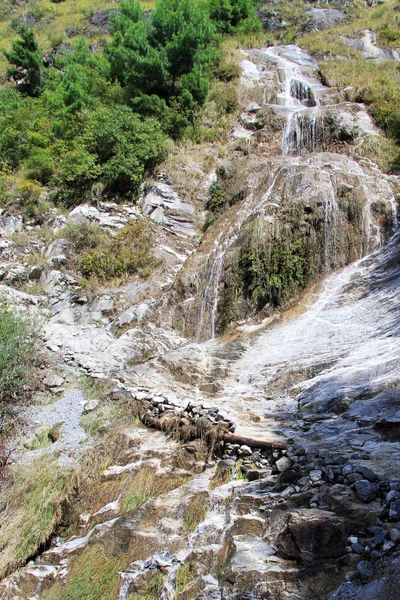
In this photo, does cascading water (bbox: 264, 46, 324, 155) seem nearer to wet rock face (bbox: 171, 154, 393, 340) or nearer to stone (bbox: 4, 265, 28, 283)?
wet rock face (bbox: 171, 154, 393, 340)

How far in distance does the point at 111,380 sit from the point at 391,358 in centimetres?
434

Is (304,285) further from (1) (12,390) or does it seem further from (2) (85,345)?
→ (1) (12,390)

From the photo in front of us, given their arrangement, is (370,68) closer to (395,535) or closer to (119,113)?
(119,113)

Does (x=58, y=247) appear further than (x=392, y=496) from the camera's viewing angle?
Yes

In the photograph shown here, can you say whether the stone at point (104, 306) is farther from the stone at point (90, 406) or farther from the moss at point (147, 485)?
the moss at point (147, 485)

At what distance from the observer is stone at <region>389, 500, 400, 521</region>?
9.48 feet

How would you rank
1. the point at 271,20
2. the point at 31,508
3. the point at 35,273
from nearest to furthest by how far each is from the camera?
the point at 31,508 → the point at 35,273 → the point at 271,20

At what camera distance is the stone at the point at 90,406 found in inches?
239

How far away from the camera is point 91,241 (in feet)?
37.4

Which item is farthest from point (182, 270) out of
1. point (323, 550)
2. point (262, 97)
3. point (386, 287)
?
point (262, 97)

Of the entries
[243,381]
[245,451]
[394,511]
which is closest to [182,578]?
[245,451]

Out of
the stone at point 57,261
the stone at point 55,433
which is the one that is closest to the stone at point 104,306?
the stone at point 57,261

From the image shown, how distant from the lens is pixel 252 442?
4586 mm

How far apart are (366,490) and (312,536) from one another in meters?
0.56
